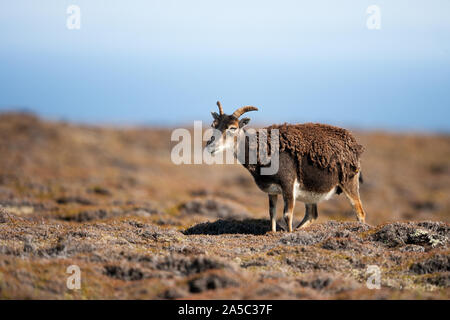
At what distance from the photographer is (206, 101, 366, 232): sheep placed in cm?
1527

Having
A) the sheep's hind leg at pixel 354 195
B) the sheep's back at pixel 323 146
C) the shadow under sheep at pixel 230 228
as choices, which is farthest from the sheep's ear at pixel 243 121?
the sheep's hind leg at pixel 354 195

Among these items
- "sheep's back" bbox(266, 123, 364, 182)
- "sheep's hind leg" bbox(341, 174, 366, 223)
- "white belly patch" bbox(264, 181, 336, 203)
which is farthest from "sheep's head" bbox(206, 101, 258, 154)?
"sheep's hind leg" bbox(341, 174, 366, 223)

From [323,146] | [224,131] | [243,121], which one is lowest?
[323,146]

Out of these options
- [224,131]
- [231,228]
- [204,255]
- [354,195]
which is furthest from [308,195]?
[204,255]

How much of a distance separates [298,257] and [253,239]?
2.52 meters

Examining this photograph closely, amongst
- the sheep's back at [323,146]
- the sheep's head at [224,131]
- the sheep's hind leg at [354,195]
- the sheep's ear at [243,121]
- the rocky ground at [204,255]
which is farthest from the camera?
the sheep's hind leg at [354,195]

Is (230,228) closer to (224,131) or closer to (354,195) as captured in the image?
(224,131)

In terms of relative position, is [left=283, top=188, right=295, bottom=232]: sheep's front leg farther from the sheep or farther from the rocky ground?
the rocky ground

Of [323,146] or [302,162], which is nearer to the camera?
[302,162]

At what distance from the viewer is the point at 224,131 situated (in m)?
15.7

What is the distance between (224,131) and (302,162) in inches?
101

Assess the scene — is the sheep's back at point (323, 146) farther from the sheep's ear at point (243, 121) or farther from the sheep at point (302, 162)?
the sheep's ear at point (243, 121)

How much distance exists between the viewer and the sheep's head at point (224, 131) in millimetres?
15453
